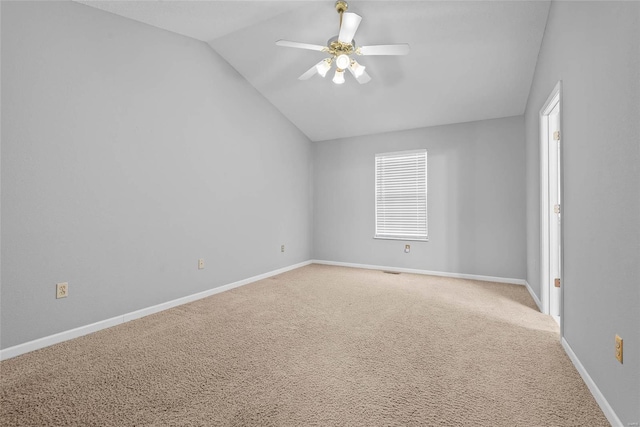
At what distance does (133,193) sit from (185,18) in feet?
6.02

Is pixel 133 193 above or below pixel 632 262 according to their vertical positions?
above

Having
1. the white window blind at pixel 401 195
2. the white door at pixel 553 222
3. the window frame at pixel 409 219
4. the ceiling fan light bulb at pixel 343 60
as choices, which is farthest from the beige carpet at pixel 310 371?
the ceiling fan light bulb at pixel 343 60

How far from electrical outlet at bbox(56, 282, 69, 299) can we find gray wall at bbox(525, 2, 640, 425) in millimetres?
3573

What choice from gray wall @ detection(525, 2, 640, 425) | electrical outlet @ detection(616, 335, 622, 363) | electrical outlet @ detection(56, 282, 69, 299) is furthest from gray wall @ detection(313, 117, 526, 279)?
electrical outlet @ detection(56, 282, 69, 299)

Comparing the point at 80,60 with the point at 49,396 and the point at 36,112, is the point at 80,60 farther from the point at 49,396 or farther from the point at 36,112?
the point at 49,396

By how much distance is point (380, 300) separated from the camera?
3525 millimetres

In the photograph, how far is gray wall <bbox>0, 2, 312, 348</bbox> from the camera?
87.2 inches

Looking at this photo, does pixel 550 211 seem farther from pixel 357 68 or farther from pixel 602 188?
pixel 357 68

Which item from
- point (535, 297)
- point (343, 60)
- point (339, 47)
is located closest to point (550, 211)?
point (535, 297)

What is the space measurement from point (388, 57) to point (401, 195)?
2.28 metres

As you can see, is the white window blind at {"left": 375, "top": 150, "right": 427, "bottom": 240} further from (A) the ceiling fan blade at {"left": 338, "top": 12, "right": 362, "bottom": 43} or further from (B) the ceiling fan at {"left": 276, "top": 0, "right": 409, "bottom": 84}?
(A) the ceiling fan blade at {"left": 338, "top": 12, "right": 362, "bottom": 43}

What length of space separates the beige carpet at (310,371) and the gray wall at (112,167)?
17.7 inches

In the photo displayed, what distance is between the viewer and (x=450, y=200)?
15.4 ft

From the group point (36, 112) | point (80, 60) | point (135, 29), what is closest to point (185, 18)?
point (135, 29)
